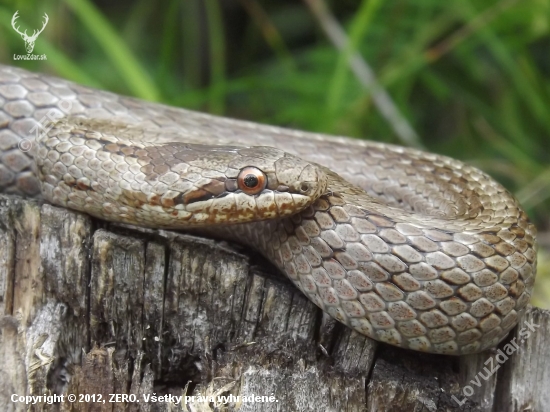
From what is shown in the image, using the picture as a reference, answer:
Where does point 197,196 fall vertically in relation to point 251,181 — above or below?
below

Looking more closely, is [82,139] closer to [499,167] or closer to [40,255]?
[40,255]

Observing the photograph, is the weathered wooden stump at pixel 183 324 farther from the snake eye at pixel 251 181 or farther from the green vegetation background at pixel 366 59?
the green vegetation background at pixel 366 59

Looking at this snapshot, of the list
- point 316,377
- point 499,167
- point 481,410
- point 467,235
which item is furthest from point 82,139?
point 499,167

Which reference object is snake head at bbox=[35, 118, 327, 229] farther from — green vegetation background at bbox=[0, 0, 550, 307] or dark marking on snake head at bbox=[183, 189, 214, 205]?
green vegetation background at bbox=[0, 0, 550, 307]

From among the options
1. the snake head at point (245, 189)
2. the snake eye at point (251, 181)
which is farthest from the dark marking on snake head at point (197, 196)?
the snake eye at point (251, 181)

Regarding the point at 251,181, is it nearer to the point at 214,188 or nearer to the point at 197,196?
the point at 214,188

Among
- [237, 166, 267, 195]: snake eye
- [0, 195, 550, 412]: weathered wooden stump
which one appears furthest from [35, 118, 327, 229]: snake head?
[0, 195, 550, 412]: weathered wooden stump

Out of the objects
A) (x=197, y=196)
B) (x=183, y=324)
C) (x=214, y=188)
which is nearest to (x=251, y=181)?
(x=214, y=188)
